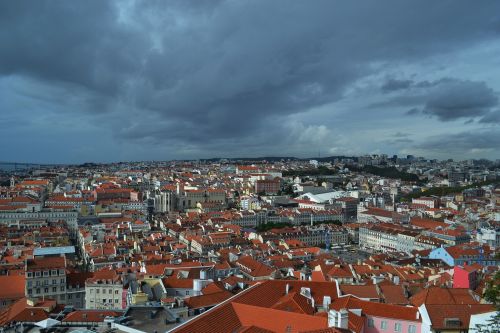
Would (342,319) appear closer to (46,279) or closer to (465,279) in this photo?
(465,279)

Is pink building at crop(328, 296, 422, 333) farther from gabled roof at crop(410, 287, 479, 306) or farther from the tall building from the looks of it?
the tall building

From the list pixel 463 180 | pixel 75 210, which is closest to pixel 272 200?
pixel 75 210

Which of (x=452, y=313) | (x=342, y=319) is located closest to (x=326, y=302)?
(x=342, y=319)

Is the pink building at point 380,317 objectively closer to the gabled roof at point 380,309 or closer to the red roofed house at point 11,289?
the gabled roof at point 380,309

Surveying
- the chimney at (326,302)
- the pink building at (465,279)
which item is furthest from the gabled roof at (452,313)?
the pink building at (465,279)

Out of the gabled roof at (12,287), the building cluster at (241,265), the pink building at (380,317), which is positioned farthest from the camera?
the gabled roof at (12,287)

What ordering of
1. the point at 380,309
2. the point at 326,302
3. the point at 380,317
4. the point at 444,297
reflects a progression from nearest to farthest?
the point at 380,317, the point at 380,309, the point at 326,302, the point at 444,297

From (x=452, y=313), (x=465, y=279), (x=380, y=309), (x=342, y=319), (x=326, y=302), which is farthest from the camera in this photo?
(x=465, y=279)

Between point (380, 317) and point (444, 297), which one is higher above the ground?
point (380, 317)
